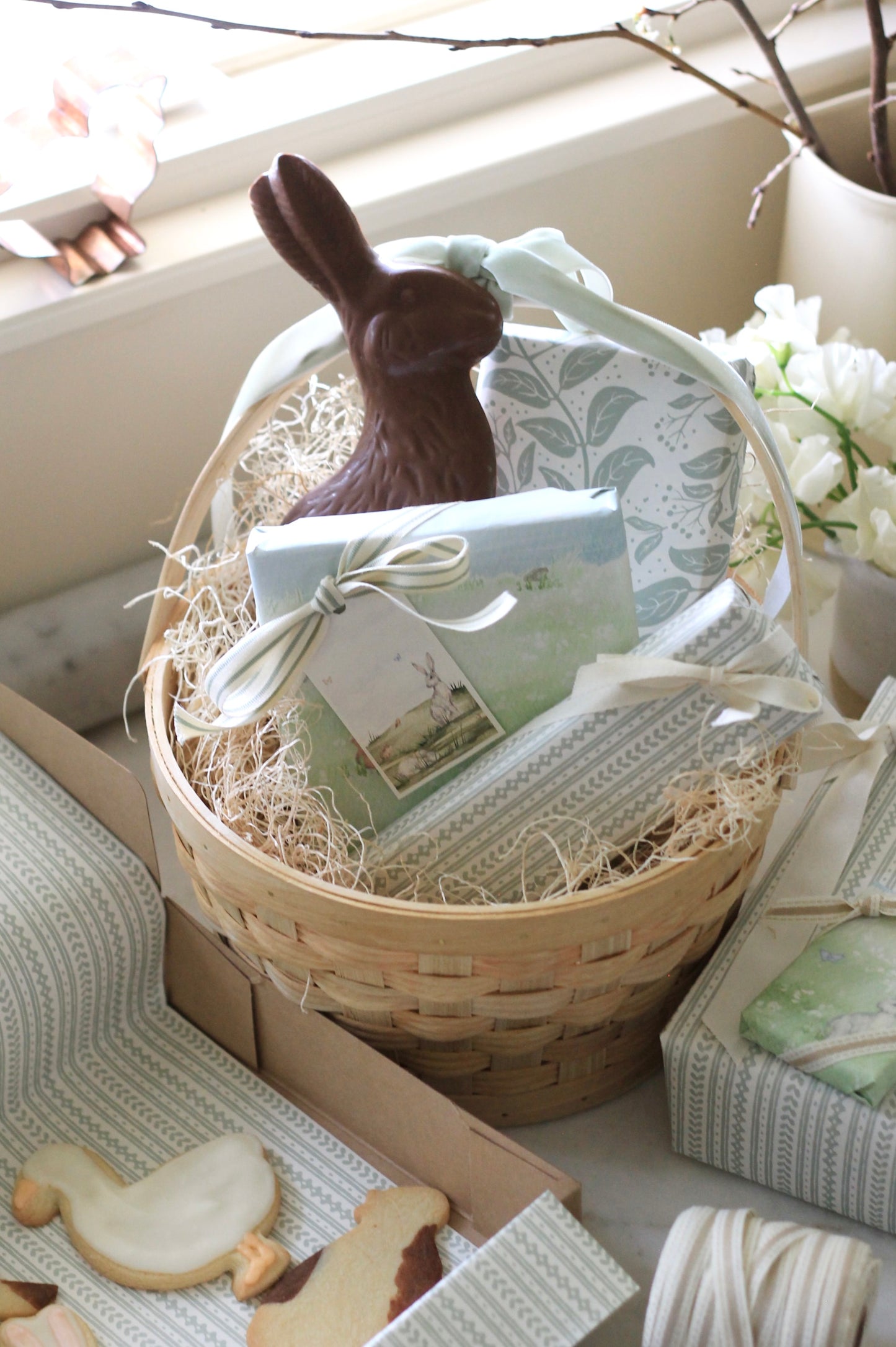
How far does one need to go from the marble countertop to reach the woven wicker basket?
0.05ft

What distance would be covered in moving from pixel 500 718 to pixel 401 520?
0.38 ft

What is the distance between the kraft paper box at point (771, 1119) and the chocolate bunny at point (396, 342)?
29 cm

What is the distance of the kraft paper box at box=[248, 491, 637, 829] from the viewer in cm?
61

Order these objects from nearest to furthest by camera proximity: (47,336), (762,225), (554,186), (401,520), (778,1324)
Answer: (778,1324) → (401,520) → (47,336) → (554,186) → (762,225)

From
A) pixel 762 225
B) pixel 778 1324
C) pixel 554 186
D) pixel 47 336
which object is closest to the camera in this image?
pixel 778 1324

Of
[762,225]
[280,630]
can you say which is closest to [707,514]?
[280,630]

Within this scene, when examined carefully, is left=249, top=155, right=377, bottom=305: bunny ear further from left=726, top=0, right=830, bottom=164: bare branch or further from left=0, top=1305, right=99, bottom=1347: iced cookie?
left=0, top=1305, right=99, bottom=1347: iced cookie

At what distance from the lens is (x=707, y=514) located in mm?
680

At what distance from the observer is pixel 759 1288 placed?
504mm

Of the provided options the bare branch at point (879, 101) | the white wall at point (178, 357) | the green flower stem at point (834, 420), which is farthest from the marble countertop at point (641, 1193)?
the bare branch at point (879, 101)

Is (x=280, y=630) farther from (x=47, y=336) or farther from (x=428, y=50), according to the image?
(x=428, y=50)

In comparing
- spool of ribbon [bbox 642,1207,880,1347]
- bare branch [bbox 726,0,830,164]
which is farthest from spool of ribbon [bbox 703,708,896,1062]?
bare branch [bbox 726,0,830,164]

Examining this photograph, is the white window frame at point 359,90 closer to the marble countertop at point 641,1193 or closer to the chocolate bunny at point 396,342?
the chocolate bunny at point 396,342

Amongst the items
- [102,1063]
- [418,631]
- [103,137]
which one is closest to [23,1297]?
[102,1063]
